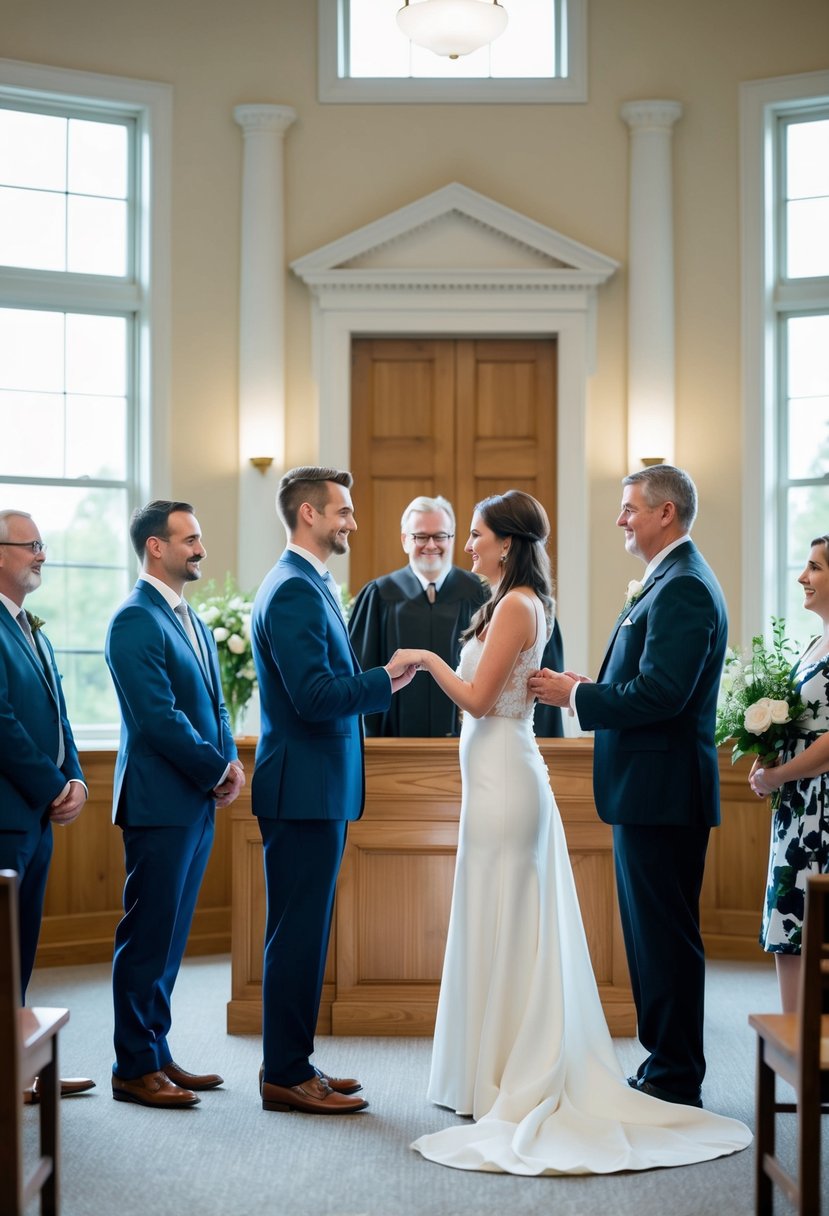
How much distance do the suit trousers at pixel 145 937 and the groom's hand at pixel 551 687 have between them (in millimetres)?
1115

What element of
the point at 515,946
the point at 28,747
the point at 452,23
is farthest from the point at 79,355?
the point at 515,946

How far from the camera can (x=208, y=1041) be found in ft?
15.2

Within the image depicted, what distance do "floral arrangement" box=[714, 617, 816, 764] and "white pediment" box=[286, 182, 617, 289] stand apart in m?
3.14

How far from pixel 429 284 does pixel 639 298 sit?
3.55ft

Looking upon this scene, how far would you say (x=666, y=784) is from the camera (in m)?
3.67

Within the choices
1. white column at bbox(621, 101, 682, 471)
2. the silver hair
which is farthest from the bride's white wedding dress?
white column at bbox(621, 101, 682, 471)

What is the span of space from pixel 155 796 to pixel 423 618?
2.14 meters

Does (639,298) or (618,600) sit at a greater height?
(639,298)

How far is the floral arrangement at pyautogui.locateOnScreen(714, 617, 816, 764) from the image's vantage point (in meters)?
3.85

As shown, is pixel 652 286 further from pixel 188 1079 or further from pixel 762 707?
pixel 188 1079

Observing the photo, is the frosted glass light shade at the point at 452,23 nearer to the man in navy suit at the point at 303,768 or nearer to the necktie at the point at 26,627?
the man in navy suit at the point at 303,768

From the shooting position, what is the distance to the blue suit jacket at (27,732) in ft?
12.2

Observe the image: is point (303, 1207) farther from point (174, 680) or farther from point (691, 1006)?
point (174, 680)

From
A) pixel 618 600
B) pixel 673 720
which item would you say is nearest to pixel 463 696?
pixel 673 720
